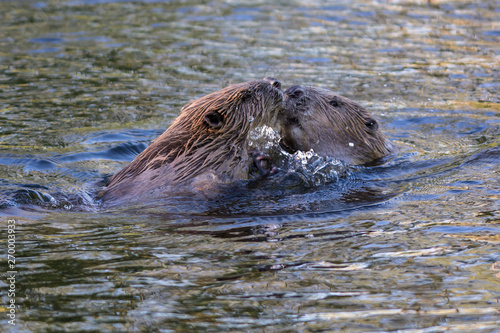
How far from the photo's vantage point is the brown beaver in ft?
24.2

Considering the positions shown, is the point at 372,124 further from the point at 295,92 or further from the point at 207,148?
the point at 207,148

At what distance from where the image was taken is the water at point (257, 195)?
13.6 feet

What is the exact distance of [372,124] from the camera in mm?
8023

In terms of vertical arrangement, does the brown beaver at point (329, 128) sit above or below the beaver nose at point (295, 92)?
below

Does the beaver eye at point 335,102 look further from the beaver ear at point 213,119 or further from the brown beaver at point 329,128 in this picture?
the beaver ear at point 213,119

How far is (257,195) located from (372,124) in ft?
7.06

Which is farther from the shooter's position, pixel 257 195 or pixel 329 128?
pixel 329 128

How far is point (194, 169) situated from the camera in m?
6.52

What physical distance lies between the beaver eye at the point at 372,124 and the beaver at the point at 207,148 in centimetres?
148

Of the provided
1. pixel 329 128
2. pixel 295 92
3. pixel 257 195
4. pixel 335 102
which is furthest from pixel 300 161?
pixel 335 102

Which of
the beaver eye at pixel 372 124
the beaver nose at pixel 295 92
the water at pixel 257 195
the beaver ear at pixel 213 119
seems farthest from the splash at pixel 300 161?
the beaver eye at pixel 372 124

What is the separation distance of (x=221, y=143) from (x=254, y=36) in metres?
8.15

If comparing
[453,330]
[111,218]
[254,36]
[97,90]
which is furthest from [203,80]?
[453,330]

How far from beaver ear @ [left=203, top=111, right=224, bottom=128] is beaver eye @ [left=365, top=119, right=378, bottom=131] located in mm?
2052
